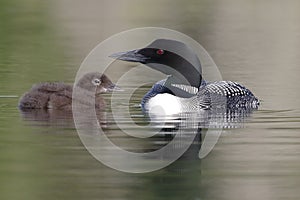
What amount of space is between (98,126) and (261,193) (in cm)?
300

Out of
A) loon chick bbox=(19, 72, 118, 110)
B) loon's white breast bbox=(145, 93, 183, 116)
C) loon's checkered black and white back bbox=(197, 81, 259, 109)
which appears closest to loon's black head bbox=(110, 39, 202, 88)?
loon's checkered black and white back bbox=(197, 81, 259, 109)

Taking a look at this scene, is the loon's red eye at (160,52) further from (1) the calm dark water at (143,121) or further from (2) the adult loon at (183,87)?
(1) the calm dark water at (143,121)

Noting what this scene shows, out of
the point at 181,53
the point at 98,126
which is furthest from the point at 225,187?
the point at 181,53

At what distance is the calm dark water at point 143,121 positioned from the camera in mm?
7008

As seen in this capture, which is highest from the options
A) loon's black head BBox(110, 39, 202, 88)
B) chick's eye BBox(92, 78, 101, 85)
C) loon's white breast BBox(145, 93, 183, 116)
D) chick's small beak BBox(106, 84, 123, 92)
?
loon's black head BBox(110, 39, 202, 88)

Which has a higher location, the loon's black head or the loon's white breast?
the loon's black head

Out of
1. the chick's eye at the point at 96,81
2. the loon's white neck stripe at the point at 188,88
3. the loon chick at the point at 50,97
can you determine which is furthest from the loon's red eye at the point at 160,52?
the loon chick at the point at 50,97

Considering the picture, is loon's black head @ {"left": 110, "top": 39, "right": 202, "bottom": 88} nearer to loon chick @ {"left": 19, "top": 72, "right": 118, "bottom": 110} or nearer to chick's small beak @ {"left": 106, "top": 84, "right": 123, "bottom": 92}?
chick's small beak @ {"left": 106, "top": 84, "right": 123, "bottom": 92}

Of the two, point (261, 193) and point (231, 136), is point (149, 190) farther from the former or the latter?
point (231, 136)

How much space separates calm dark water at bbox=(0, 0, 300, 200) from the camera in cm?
701

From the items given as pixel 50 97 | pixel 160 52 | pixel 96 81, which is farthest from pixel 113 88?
pixel 50 97

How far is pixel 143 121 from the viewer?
986 cm

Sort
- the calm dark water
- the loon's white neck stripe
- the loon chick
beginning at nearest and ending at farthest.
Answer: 1. the calm dark water
2. the loon chick
3. the loon's white neck stripe

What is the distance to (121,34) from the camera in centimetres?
1825
